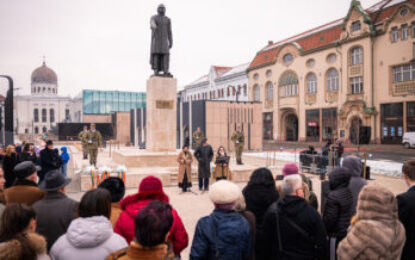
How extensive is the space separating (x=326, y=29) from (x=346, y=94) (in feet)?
28.9

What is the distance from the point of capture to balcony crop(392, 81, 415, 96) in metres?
28.7

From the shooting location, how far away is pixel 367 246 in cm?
262

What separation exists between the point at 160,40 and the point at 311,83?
94.2 feet

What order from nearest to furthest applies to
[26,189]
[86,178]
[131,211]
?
[131,211], [26,189], [86,178]

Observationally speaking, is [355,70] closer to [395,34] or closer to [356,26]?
[356,26]

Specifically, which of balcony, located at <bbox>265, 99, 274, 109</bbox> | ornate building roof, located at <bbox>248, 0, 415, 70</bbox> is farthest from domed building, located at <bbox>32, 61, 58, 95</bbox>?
balcony, located at <bbox>265, 99, 274, 109</bbox>

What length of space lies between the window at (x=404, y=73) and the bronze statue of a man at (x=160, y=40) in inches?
981

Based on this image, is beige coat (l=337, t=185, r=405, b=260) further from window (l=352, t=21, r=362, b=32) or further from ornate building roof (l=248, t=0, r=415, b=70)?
window (l=352, t=21, r=362, b=32)

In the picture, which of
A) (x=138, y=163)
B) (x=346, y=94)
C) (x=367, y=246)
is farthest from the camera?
(x=346, y=94)

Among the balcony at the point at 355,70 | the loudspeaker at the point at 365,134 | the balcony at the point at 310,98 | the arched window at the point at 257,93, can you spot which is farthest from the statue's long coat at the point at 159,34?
the arched window at the point at 257,93

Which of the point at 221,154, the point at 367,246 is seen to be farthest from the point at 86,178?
the point at 367,246

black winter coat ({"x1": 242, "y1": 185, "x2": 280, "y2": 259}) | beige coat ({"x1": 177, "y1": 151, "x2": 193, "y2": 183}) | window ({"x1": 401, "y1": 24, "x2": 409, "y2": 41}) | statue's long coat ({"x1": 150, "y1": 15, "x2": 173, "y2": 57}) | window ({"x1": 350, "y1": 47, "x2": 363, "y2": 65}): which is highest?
window ({"x1": 401, "y1": 24, "x2": 409, "y2": 41})

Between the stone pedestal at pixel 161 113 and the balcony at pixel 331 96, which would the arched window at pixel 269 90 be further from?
the stone pedestal at pixel 161 113

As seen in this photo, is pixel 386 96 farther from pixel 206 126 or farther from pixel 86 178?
pixel 86 178
